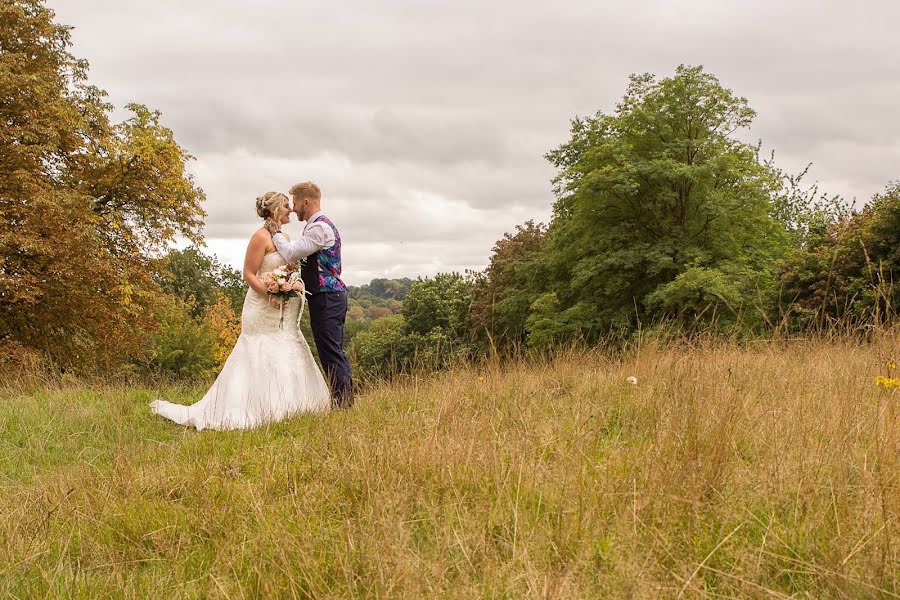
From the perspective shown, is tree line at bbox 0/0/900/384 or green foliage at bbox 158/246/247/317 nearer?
tree line at bbox 0/0/900/384

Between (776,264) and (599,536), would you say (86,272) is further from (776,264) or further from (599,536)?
(776,264)

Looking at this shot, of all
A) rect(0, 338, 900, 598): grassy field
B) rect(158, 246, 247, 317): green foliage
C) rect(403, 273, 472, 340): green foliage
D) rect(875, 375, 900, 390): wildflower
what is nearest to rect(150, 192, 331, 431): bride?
rect(0, 338, 900, 598): grassy field

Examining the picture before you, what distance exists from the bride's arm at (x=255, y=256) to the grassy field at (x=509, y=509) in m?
2.34

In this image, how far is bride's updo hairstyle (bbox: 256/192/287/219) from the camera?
6.94m

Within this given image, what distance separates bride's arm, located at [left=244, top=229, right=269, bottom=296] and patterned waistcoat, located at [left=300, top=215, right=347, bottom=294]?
1.58 ft

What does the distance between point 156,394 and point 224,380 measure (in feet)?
6.16

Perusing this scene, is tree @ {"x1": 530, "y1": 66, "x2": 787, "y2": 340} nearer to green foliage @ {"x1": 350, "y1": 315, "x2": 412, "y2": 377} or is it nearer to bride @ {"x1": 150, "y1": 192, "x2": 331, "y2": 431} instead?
Result: green foliage @ {"x1": 350, "y1": 315, "x2": 412, "y2": 377}

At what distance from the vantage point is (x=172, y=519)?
3361 mm

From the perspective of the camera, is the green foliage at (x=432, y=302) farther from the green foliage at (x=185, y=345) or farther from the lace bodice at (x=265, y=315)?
the lace bodice at (x=265, y=315)

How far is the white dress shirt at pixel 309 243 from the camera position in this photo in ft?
21.6

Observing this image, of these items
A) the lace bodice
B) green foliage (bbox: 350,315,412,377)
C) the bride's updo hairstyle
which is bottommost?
green foliage (bbox: 350,315,412,377)

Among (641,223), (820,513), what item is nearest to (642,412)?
(820,513)

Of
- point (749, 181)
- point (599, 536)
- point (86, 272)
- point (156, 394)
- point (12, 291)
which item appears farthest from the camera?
point (749, 181)

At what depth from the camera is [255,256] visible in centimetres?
692
